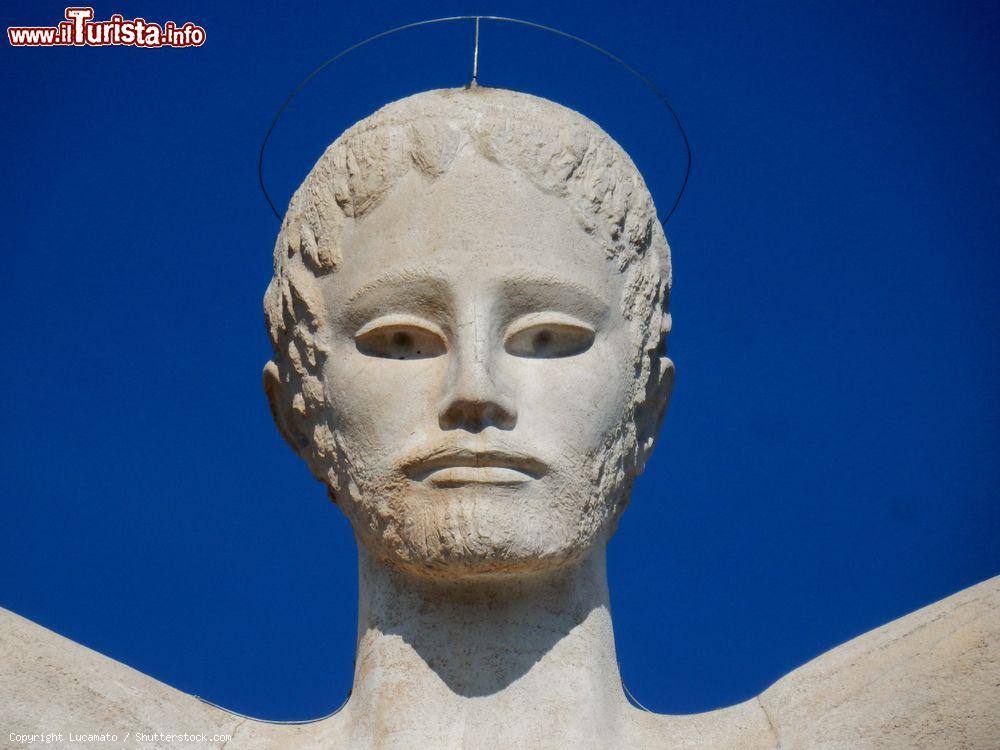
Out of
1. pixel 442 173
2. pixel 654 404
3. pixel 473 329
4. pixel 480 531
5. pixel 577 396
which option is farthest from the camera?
pixel 654 404

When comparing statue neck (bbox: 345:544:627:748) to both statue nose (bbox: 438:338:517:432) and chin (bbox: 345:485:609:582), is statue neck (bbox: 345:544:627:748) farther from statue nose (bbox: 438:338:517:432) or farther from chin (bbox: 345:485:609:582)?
statue nose (bbox: 438:338:517:432)

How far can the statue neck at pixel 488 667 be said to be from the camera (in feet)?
29.7

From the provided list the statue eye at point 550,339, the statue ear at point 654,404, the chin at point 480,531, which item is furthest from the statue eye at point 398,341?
the statue ear at point 654,404

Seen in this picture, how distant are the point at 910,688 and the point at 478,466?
1.92m

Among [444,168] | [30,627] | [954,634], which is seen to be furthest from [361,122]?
[954,634]

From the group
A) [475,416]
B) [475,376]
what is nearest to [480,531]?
[475,416]

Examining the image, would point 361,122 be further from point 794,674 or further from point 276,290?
point 794,674

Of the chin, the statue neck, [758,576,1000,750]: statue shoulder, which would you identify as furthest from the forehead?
[758,576,1000,750]: statue shoulder

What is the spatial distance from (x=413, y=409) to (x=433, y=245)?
668mm

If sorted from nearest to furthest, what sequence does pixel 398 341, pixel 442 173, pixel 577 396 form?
pixel 577 396
pixel 398 341
pixel 442 173

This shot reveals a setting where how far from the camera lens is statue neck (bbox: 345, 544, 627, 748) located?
9055 millimetres

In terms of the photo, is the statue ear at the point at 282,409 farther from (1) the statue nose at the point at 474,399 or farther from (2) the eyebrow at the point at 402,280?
(1) the statue nose at the point at 474,399

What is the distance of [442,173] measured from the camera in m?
9.30

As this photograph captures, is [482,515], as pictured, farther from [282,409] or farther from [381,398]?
[282,409]
